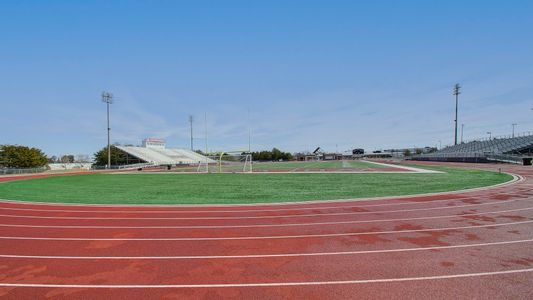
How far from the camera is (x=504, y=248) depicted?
5734 mm

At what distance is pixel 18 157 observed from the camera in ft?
158

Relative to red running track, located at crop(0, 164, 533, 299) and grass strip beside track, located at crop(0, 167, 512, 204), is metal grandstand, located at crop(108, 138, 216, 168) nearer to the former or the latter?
grass strip beside track, located at crop(0, 167, 512, 204)

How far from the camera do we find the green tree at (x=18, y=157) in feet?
158

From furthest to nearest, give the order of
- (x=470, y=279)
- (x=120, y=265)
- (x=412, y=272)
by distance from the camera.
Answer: (x=120, y=265), (x=412, y=272), (x=470, y=279)

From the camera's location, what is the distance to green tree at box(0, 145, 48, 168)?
48.1 meters

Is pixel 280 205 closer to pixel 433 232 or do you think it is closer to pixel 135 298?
pixel 433 232

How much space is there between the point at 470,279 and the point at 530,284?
27.4 inches

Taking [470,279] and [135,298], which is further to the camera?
Result: [470,279]

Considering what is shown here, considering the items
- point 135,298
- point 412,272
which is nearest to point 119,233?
point 135,298

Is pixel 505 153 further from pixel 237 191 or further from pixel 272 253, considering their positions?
pixel 272 253

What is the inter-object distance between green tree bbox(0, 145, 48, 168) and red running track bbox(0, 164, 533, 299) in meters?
48.4

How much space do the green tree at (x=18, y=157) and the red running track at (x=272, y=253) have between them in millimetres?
48450

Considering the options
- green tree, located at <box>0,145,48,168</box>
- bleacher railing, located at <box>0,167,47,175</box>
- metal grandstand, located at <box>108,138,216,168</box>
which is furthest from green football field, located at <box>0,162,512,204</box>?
green tree, located at <box>0,145,48,168</box>

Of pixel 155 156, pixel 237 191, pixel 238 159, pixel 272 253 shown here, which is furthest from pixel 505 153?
pixel 155 156
